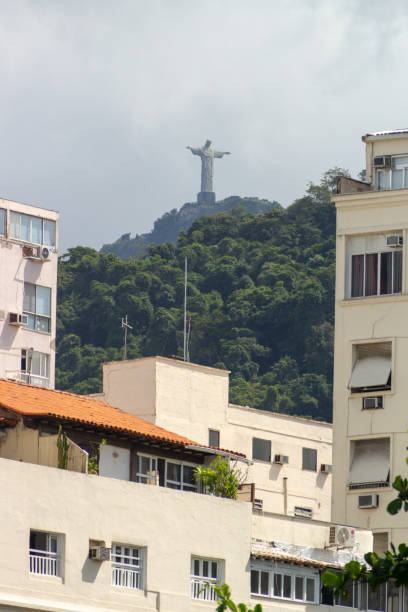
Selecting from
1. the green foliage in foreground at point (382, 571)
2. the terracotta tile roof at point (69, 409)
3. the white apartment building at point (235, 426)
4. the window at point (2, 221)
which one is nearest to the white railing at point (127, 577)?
the terracotta tile roof at point (69, 409)

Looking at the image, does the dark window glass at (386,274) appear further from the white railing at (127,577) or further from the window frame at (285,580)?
the white railing at (127,577)

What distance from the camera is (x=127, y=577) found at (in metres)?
43.5

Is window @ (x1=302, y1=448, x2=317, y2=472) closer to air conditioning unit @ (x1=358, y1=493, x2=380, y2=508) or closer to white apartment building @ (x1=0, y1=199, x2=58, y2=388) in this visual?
white apartment building @ (x1=0, y1=199, x2=58, y2=388)

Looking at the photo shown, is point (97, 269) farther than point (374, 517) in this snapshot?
Yes

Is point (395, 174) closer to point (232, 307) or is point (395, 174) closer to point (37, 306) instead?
point (37, 306)

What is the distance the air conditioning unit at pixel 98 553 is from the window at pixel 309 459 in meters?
40.9

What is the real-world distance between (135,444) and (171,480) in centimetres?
164

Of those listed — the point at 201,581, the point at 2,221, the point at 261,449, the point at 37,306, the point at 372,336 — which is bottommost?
the point at 201,581

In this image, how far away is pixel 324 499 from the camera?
83688 mm

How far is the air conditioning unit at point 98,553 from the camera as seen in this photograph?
139 feet

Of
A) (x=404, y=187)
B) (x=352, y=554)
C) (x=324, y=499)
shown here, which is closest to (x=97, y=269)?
(x=324, y=499)

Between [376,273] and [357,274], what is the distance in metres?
0.77

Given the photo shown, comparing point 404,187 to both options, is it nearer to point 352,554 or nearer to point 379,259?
point 379,259

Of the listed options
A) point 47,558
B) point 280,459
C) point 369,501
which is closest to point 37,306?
point 280,459
